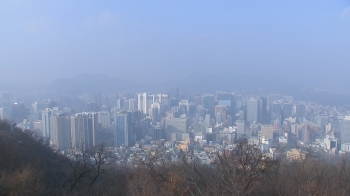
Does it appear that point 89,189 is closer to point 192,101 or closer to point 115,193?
point 115,193

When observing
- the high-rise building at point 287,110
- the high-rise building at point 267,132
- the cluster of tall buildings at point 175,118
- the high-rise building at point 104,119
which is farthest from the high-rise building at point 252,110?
the high-rise building at point 104,119

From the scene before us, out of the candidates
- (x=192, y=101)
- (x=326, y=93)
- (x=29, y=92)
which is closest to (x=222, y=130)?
(x=192, y=101)

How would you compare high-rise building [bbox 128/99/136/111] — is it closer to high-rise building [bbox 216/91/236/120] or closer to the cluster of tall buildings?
the cluster of tall buildings

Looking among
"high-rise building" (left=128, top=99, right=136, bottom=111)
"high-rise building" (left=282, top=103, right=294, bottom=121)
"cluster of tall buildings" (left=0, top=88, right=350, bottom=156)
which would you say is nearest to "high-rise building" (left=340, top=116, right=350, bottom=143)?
"cluster of tall buildings" (left=0, top=88, right=350, bottom=156)

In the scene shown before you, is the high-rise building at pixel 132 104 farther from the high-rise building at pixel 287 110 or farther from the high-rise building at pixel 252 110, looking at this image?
the high-rise building at pixel 287 110

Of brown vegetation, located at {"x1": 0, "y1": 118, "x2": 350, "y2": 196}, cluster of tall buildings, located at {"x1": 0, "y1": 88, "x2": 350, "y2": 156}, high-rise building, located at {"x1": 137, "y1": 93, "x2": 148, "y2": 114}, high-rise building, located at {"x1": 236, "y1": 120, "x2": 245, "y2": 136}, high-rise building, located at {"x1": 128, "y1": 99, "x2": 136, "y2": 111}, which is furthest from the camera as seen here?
high-rise building, located at {"x1": 128, "y1": 99, "x2": 136, "y2": 111}

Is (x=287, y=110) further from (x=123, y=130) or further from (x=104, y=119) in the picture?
(x=104, y=119)
